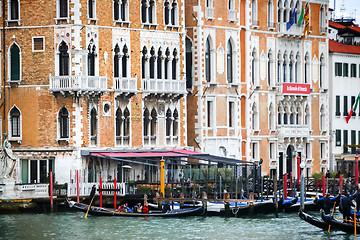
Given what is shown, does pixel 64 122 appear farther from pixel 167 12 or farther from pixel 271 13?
pixel 271 13

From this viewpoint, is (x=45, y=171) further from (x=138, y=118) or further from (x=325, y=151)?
(x=325, y=151)

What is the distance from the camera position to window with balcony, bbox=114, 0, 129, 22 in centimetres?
7862

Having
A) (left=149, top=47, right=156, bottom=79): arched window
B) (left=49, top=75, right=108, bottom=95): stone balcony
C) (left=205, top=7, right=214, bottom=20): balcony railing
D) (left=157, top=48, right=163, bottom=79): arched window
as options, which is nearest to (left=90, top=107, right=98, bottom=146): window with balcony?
(left=49, top=75, right=108, bottom=95): stone balcony

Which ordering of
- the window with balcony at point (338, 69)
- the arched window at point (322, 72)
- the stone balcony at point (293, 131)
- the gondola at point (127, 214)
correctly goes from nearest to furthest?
the gondola at point (127, 214) < the stone balcony at point (293, 131) < the arched window at point (322, 72) < the window with balcony at point (338, 69)

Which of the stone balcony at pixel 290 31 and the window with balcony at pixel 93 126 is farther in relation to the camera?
the stone balcony at pixel 290 31

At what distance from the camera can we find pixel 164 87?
81000 mm

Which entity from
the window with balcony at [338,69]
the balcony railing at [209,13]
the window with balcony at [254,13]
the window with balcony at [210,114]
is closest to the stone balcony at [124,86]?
the window with balcony at [210,114]

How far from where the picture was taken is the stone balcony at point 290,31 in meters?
90.9

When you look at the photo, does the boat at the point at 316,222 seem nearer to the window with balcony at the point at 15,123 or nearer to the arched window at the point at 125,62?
the arched window at the point at 125,62

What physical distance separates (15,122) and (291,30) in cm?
2194

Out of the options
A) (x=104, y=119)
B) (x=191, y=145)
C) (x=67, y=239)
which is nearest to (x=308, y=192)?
(x=191, y=145)

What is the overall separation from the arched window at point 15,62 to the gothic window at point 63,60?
7.35 feet

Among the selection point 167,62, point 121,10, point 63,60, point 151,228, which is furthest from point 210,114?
point 151,228

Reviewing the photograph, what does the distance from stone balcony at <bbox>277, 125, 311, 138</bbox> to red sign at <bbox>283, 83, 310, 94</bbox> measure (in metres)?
2.22
